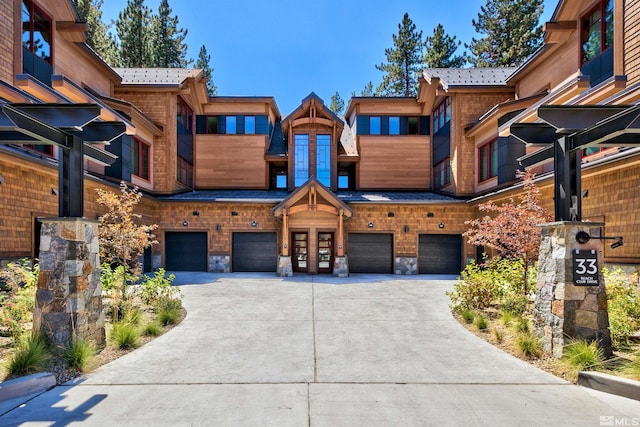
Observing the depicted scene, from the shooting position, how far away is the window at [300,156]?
18.0m

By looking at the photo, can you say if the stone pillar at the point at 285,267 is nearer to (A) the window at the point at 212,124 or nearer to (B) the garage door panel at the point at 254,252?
(B) the garage door panel at the point at 254,252

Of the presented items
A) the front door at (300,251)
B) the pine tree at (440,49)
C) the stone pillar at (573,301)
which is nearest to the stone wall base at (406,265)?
the front door at (300,251)

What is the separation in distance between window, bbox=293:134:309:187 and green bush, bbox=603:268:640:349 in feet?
44.9

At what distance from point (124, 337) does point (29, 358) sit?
1.27 meters

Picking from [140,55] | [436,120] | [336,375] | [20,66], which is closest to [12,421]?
[336,375]

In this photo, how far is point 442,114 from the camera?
1775 centimetres

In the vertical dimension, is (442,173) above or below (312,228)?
above

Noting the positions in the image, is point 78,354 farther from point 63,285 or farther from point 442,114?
point 442,114

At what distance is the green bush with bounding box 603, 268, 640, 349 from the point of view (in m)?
5.39

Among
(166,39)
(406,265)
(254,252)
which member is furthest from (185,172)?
(166,39)

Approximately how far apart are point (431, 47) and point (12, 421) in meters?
34.0

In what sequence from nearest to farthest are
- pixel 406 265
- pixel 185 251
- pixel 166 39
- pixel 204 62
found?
pixel 406 265, pixel 185 251, pixel 166 39, pixel 204 62

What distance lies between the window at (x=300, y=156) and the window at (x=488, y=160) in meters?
8.66

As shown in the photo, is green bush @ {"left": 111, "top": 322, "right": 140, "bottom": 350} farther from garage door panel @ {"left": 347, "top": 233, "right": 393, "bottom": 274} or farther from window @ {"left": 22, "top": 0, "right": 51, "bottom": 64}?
garage door panel @ {"left": 347, "top": 233, "right": 393, "bottom": 274}
